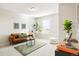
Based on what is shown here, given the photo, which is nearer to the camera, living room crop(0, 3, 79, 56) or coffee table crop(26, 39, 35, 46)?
living room crop(0, 3, 79, 56)

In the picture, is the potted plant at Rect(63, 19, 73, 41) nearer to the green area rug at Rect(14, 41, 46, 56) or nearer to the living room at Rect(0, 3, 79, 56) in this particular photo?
the living room at Rect(0, 3, 79, 56)

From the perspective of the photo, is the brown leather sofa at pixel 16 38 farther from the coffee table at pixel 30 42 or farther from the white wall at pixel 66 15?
the white wall at pixel 66 15

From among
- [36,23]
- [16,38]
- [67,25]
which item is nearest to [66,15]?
[67,25]

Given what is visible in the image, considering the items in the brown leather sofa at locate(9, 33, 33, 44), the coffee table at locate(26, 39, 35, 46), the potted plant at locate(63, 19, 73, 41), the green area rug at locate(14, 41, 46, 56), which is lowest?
the green area rug at locate(14, 41, 46, 56)

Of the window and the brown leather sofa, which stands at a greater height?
the window

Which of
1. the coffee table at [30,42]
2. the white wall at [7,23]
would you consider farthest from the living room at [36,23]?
the coffee table at [30,42]

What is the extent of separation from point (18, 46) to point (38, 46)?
0.49 metres

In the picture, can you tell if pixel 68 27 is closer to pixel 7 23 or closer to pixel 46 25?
pixel 46 25

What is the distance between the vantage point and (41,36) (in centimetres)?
202

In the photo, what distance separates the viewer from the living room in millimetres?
1657

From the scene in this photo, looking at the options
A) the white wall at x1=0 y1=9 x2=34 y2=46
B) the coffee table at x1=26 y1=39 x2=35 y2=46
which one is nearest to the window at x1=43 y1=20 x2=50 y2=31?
the white wall at x1=0 y1=9 x2=34 y2=46

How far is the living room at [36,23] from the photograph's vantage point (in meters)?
1.66

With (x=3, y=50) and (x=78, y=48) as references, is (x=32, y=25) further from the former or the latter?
(x=78, y=48)

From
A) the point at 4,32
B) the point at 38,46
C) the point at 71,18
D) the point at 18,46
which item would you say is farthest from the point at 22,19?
the point at 71,18
